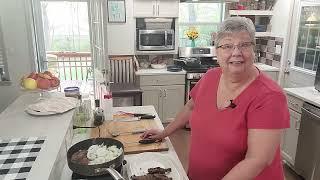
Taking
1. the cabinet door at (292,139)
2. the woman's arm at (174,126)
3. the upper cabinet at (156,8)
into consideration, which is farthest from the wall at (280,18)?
the woman's arm at (174,126)

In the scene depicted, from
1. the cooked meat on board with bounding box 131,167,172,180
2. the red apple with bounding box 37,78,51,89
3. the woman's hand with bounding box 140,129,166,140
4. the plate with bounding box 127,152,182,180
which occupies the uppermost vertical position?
the red apple with bounding box 37,78,51,89

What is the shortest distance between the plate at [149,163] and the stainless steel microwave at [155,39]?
2.87 m

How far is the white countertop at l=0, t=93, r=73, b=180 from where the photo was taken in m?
1.04

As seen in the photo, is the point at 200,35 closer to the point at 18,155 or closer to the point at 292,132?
the point at 292,132

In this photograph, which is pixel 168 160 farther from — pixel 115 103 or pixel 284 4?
pixel 284 4

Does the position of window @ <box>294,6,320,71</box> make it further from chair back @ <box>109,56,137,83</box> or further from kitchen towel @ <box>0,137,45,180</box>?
kitchen towel @ <box>0,137,45,180</box>

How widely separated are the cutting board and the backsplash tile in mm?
2924

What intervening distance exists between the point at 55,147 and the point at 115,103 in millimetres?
2649

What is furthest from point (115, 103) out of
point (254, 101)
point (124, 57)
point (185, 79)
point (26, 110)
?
point (254, 101)

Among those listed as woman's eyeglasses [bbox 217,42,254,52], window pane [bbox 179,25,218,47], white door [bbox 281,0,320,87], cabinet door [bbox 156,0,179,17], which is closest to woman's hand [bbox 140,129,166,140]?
woman's eyeglasses [bbox 217,42,254,52]

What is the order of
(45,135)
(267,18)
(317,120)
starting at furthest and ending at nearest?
(267,18), (317,120), (45,135)

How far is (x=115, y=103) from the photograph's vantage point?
3.84 m

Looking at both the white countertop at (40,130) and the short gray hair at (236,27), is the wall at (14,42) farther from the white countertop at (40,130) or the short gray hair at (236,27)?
the short gray hair at (236,27)

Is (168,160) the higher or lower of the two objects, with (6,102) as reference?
higher
